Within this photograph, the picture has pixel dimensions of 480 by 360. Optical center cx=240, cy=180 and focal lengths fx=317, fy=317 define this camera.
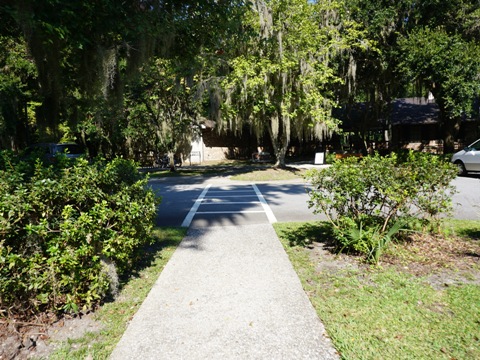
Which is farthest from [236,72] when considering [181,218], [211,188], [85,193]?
[85,193]

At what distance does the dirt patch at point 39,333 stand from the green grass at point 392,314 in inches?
89.6

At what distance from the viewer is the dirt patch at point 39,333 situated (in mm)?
2604

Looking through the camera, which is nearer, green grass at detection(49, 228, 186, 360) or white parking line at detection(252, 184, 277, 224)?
green grass at detection(49, 228, 186, 360)

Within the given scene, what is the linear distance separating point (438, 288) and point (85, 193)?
395cm

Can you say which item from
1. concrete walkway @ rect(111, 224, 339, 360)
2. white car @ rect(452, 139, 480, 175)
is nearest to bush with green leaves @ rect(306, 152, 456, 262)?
concrete walkway @ rect(111, 224, 339, 360)

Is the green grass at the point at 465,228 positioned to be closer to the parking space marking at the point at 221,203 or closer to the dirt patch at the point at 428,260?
the dirt patch at the point at 428,260

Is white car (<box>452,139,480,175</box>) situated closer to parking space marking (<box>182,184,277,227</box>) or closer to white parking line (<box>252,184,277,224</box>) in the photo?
white parking line (<box>252,184,277,224</box>)

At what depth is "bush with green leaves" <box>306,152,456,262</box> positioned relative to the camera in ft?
14.1

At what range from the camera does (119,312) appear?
3.24m

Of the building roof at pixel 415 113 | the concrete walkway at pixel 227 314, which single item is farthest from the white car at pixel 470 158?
the building roof at pixel 415 113

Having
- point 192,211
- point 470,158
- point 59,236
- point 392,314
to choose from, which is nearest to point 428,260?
point 392,314

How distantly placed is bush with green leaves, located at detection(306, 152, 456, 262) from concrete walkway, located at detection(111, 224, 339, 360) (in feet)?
3.35

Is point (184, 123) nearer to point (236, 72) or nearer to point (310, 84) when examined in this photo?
point (236, 72)

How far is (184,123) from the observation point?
17938 mm
